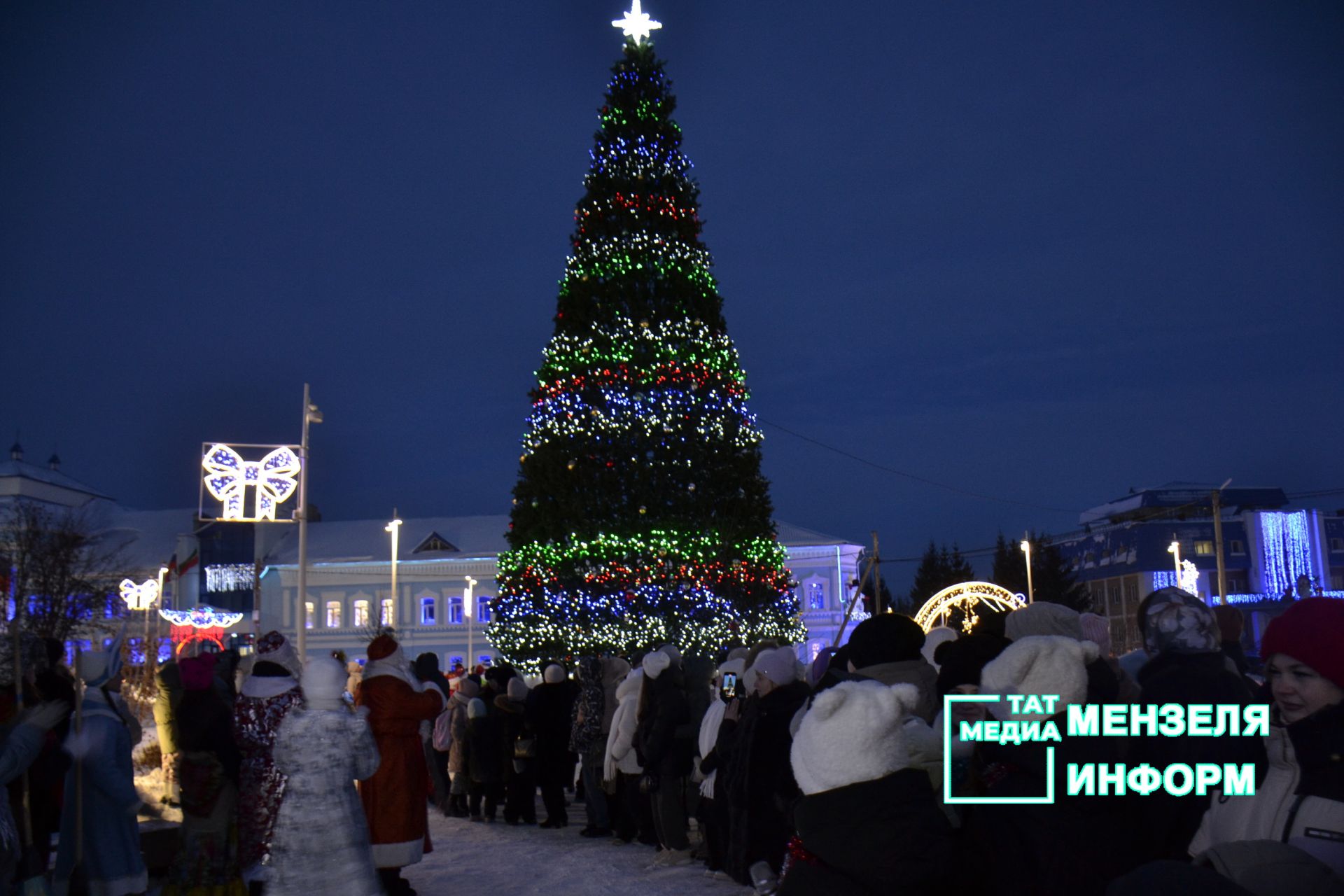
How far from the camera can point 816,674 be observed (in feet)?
34.1

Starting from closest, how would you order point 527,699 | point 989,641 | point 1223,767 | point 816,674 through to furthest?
point 1223,767 < point 989,641 < point 816,674 < point 527,699

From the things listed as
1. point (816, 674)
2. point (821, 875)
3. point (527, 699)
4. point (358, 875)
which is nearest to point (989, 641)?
point (821, 875)

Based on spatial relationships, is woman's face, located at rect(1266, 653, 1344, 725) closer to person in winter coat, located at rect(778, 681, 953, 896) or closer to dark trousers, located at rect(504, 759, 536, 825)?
person in winter coat, located at rect(778, 681, 953, 896)

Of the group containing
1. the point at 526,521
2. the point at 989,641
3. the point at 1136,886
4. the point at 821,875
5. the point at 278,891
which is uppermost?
the point at 526,521

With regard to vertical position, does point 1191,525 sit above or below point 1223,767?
above

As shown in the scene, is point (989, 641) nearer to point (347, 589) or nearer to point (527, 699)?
point (527, 699)

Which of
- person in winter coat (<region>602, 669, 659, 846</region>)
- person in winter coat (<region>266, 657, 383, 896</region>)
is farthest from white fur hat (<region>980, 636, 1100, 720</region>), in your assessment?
person in winter coat (<region>602, 669, 659, 846</region>)

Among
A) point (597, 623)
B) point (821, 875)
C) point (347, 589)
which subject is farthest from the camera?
point (347, 589)

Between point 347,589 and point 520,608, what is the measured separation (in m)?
45.6

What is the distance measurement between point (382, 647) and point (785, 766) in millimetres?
3138

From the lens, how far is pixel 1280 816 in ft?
10.4

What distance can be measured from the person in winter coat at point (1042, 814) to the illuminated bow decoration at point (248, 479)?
52.6ft

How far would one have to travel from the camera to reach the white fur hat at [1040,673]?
388cm

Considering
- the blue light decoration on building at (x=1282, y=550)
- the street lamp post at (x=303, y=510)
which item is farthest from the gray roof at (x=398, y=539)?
the street lamp post at (x=303, y=510)
